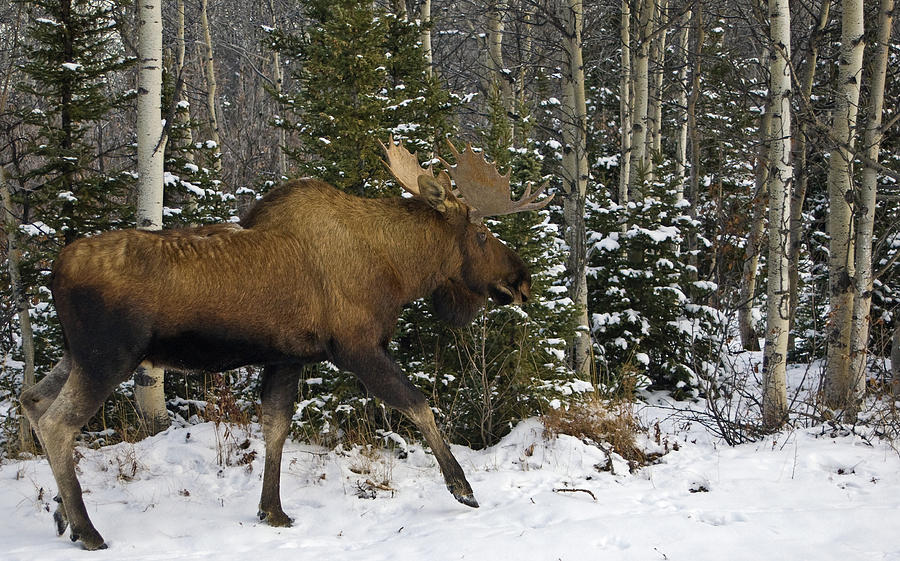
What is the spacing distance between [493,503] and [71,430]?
249 centimetres

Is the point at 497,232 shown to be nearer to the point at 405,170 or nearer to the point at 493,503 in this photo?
the point at 405,170

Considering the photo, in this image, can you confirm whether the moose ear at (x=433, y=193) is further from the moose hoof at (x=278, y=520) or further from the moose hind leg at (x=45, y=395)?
the moose hind leg at (x=45, y=395)

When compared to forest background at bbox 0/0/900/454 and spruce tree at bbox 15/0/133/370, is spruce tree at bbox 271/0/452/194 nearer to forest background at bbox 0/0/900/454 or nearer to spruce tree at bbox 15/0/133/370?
forest background at bbox 0/0/900/454

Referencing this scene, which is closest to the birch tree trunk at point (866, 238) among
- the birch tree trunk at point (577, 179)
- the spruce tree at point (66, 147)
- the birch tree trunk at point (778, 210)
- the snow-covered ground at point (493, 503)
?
the birch tree trunk at point (778, 210)

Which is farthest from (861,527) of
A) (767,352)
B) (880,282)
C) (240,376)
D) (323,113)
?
(880,282)

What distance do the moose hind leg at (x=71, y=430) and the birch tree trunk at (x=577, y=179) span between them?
573cm

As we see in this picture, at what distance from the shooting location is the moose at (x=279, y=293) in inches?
157

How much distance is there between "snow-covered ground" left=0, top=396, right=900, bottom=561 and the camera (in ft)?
12.8

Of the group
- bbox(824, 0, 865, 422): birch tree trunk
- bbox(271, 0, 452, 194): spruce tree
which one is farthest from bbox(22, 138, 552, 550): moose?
bbox(824, 0, 865, 422): birch tree trunk

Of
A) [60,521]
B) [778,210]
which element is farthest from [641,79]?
[60,521]

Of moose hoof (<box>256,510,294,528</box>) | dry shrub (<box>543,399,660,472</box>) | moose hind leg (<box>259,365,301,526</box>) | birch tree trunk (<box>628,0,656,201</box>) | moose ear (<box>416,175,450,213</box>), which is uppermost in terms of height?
birch tree trunk (<box>628,0,656,201</box>)

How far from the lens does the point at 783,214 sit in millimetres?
6645

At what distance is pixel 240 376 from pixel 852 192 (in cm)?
652

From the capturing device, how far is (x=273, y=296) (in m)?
4.28
